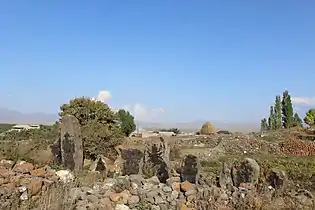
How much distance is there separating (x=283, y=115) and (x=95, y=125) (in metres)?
31.3

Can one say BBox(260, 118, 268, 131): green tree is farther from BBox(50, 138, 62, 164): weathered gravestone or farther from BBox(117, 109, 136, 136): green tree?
BBox(50, 138, 62, 164): weathered gravestone

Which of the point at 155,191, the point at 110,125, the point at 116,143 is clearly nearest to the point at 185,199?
the point at 155,191

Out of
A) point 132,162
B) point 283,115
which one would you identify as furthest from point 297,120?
point 132,162

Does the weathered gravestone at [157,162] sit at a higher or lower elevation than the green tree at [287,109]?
lower

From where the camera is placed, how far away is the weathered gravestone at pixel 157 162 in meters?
11.8

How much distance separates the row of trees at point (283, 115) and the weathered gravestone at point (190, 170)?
37510 mm

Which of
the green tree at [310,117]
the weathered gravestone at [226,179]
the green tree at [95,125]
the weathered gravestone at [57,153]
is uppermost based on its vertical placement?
the green tree at [310,117]

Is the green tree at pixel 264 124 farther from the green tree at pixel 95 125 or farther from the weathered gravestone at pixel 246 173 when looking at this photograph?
the weathered gravestone at pixel 246 173

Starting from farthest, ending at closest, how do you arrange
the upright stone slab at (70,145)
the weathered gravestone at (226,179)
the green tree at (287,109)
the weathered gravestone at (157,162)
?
1. the green tree at (287,109)
2. the upright stone slab at (70,145)
3. the weathered gravestone at (157,162)
4. the weathered gravestone at (226,179)

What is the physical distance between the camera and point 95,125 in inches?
917

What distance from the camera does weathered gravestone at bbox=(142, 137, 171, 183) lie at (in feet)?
38.7

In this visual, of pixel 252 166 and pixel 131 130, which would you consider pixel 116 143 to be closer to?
pixel 252 166

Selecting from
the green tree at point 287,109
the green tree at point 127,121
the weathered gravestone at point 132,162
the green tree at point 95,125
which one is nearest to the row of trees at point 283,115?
the green tree at point 287,109

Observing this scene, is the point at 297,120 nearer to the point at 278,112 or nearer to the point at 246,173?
the point at 278,112
